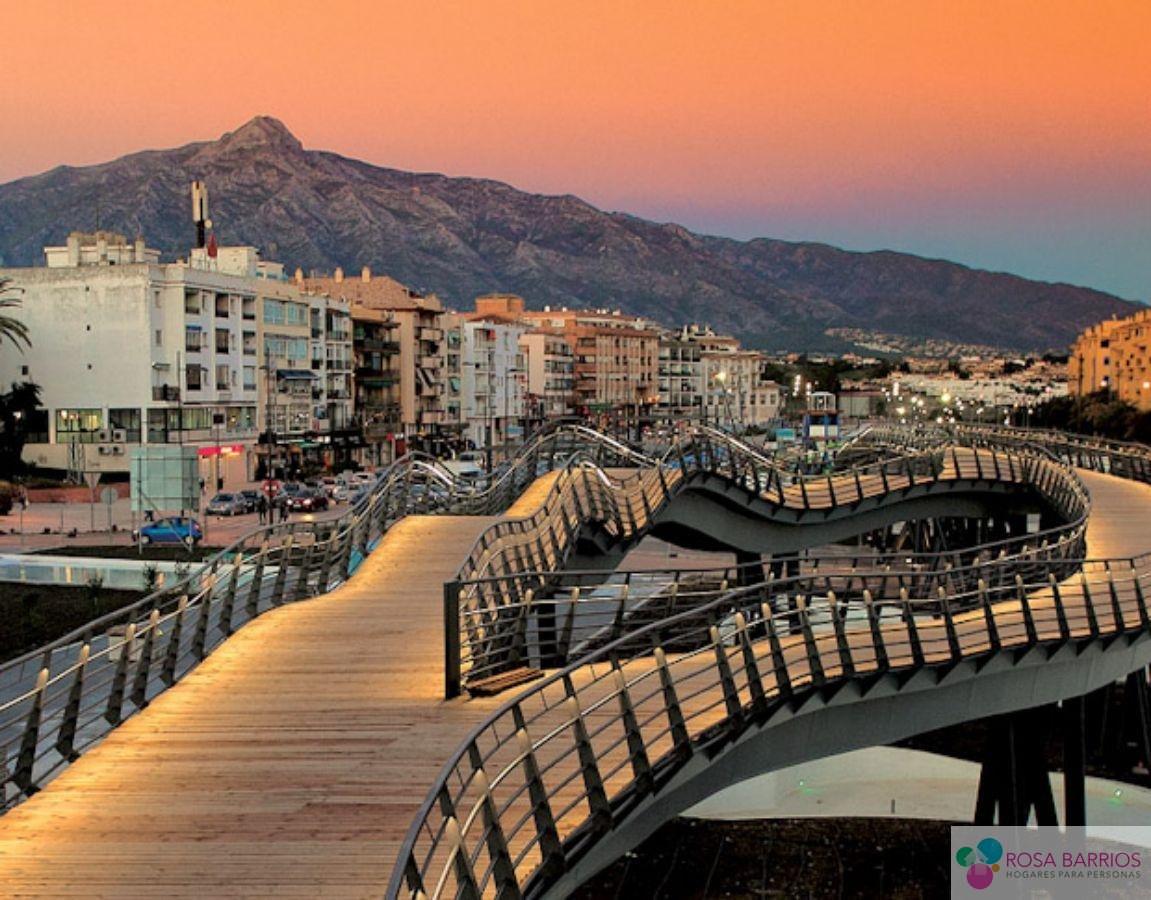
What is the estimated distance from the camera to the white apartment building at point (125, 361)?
257 ft

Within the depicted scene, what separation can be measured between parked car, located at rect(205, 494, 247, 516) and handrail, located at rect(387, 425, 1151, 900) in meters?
51.6

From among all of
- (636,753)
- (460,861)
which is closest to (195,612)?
(636,753)

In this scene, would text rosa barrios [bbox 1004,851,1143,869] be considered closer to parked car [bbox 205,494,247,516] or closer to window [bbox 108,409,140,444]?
parked car [bbox 205,494,247,516]

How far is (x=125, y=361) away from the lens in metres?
78.3

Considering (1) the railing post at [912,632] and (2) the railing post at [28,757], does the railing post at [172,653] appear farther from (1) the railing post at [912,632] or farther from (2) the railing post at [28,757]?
(1) the railing post at [912,632]

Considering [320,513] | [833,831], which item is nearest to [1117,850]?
[833,831]

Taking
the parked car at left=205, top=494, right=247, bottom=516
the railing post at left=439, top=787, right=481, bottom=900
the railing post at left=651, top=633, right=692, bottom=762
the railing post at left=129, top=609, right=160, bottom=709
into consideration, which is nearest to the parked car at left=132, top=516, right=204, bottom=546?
the parked car at left=205, top=494, right=247, bottom=516

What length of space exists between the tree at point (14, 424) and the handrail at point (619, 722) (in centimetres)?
6391

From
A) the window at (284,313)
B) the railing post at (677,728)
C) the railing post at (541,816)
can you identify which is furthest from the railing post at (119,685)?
the window at (284,313)

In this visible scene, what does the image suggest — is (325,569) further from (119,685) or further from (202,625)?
(119,685)

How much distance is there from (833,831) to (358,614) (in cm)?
1729

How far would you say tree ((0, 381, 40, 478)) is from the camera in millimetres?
75812
